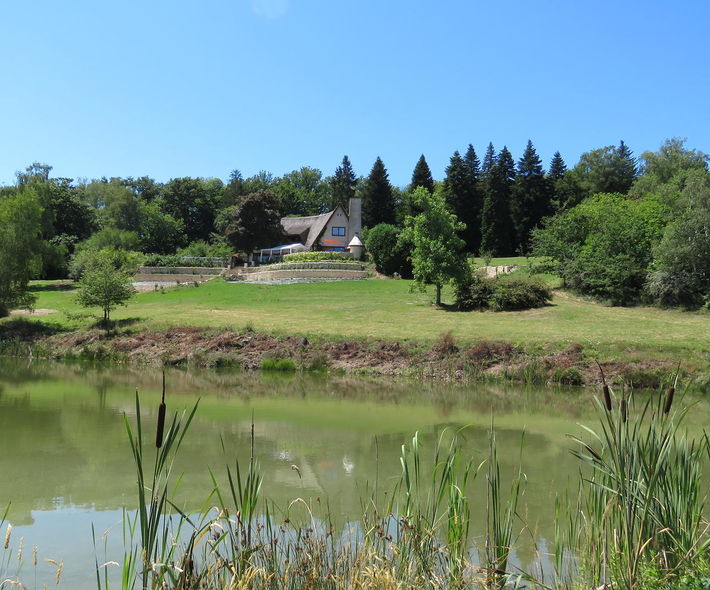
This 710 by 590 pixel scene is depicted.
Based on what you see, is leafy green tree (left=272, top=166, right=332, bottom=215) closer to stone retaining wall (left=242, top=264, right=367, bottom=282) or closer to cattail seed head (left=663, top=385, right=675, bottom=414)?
stone retaining wall (left=242, top=264, right=367, bottom=282)

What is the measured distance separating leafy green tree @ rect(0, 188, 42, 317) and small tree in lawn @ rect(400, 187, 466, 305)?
71.0 feet

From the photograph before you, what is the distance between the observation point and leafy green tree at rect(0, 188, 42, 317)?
1375 inches

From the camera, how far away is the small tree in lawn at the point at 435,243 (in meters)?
34.8

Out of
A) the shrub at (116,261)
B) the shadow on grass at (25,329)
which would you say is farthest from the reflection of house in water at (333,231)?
the shadow on grass at (25,329)

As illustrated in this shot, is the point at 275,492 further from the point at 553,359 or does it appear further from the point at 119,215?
the point at 119,215

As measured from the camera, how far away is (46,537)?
7.23 meters

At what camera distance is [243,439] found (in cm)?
1296

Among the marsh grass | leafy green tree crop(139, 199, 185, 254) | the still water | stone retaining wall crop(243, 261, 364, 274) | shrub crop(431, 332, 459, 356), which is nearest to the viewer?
the marsh grass

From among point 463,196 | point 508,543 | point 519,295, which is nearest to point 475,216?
point 463,196

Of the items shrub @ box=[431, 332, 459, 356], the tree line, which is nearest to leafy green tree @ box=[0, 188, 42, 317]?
the tree line

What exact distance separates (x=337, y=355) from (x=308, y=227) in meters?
48.4

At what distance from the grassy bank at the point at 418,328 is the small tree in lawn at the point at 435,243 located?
199 cm

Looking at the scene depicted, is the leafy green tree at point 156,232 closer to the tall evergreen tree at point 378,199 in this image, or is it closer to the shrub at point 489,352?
the tall evergreen tree at point 378,199

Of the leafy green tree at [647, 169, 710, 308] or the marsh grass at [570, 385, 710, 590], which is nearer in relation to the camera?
the marsh grass at [570, 385, 710, 590]
